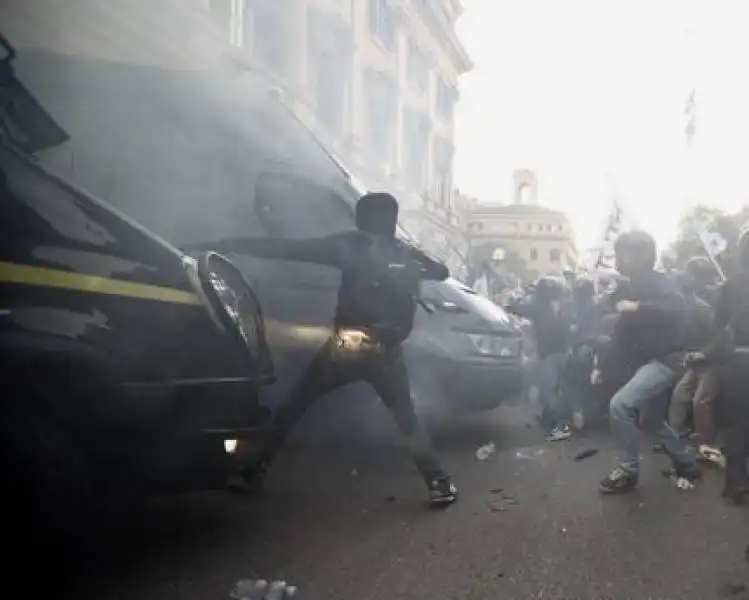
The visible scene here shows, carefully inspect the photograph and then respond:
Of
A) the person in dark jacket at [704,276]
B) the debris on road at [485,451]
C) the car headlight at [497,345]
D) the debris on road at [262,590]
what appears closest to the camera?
the debris on road at [262,590]

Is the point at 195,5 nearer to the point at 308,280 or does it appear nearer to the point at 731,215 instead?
the point at 308,280

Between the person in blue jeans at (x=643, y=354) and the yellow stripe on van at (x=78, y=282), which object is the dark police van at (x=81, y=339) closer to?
the yellow stripe on van at (x=78, y=282)

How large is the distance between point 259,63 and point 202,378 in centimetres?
86

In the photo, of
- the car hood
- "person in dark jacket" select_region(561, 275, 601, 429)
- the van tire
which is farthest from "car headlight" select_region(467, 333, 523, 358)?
the van tire

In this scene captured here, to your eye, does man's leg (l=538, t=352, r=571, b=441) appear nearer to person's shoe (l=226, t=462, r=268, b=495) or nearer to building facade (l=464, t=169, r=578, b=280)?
building facade (l=464, t=169, r=578, b=280)

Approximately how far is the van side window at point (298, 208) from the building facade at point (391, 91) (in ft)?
0.52

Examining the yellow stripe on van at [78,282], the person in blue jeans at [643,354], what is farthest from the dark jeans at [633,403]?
the yellow stripe on van at [78,282]

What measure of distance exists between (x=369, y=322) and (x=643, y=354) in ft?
4.27

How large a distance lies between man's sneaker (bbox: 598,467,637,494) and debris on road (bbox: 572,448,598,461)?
14cm

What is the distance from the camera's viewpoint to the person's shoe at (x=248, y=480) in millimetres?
2176

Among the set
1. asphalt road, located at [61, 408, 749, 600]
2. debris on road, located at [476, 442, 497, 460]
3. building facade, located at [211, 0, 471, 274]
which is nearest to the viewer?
asphalt road, located at [61, 408, 749, 600]

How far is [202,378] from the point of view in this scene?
1.99 metres

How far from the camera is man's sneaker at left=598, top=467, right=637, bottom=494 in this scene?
9.87 ft

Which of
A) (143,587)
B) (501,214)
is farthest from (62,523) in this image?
(501,214)
